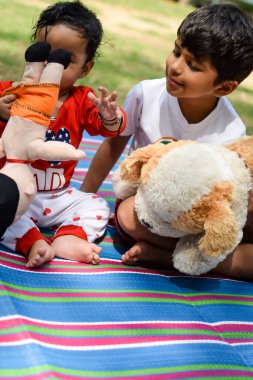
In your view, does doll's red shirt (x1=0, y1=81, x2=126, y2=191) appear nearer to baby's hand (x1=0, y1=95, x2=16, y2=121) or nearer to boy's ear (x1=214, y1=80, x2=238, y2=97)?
baby's hand (x1=0, y1=95, x2=16, y2=121)

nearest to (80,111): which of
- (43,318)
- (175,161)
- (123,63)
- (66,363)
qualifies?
(175,161)

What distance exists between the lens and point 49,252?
1521mm

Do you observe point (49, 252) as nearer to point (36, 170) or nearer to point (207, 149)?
point (36, 170)

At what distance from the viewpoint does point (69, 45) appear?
164 cm

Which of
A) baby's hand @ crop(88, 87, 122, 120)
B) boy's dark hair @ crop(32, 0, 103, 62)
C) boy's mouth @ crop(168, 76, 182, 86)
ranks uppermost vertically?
boy's dark hair @ crop(32, 0, 103, 62)

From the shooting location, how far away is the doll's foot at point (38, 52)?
58.9 inches

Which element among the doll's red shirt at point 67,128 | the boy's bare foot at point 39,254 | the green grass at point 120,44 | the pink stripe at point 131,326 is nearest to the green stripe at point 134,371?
the pink stripe at point 131,326

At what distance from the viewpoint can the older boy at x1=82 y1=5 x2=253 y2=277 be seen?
1.72 meters

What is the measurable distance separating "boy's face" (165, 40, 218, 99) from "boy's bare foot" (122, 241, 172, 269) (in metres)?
0.50

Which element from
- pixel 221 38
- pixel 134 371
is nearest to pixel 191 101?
pixel 221 38

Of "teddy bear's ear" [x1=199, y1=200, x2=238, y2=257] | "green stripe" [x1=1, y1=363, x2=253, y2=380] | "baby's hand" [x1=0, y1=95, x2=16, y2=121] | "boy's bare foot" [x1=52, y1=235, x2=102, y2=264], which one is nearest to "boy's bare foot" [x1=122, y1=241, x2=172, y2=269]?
"boy's bare foot" [x1=52, y1=235, x2=102, y2=264]

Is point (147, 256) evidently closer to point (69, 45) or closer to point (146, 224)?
point (146, 224)

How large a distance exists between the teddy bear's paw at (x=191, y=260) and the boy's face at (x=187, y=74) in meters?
0.48

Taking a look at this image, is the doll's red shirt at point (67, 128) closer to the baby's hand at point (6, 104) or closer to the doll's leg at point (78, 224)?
the doll's leg at point (78, 224)
